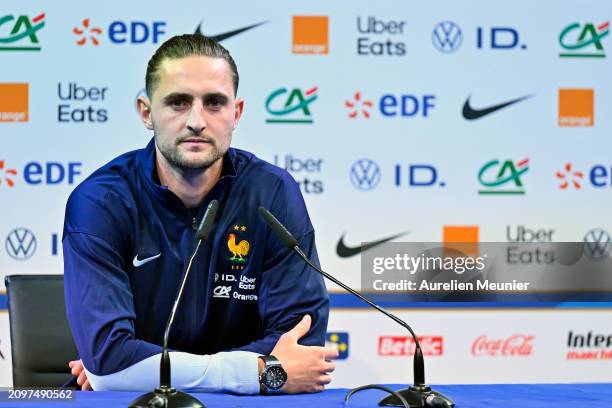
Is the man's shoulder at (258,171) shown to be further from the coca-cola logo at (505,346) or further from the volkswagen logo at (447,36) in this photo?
the coca-cola logo at (505,346)

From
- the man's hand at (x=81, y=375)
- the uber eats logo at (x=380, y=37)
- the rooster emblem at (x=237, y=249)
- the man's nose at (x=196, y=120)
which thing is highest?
the uber eats logo at (x=380, y=37)

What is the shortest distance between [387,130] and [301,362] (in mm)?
2138

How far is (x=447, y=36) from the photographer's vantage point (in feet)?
13.6

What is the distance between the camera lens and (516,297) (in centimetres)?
419

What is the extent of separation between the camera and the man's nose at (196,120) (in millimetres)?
2605

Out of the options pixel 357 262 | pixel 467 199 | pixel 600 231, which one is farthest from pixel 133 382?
pixel 600 231

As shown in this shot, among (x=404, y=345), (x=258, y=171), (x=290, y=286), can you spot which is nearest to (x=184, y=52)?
(x=258, y=171)

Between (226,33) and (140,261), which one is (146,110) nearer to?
(140,261)

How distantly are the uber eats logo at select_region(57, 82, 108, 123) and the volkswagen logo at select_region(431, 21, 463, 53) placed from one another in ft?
5.50

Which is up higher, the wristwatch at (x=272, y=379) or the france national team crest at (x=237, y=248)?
the france national team crest at (x=237, y=248)

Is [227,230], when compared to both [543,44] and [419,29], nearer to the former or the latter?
[419,29]

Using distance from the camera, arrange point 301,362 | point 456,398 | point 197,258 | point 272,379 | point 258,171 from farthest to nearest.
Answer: point 258,171 < point 197,258 < point 301,362 < point 272,379 < point 456,398

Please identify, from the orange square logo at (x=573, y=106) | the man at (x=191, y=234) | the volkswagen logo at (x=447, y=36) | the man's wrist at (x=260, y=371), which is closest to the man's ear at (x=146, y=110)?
the man at (x=191, y=234)

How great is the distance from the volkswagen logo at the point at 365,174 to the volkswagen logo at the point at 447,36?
2.27ft
